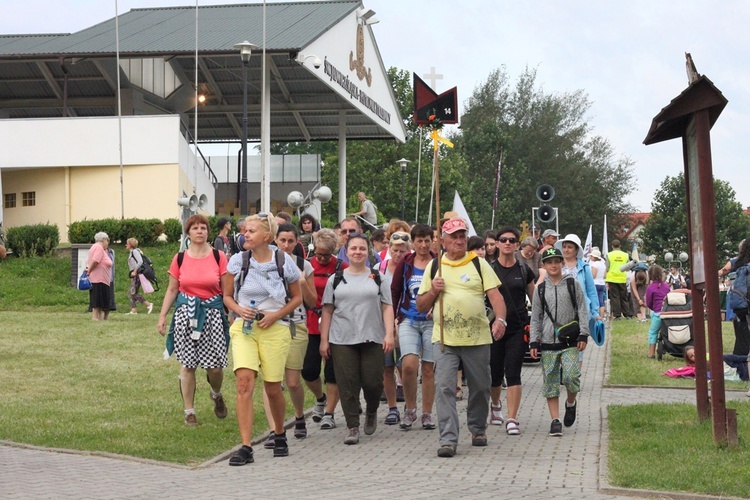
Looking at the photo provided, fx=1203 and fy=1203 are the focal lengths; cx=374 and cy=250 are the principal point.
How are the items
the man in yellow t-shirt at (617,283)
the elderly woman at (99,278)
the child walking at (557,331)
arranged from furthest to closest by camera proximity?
the man in yellow t-shirt at (617,283), the elderly woman at (99,278), the child walking at (557,331)

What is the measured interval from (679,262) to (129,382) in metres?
80.7

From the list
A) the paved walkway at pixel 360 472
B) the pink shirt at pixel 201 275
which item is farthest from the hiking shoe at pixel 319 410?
the pink shirt at pixel 201 275

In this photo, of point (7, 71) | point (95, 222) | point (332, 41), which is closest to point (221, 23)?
point (332, 41)

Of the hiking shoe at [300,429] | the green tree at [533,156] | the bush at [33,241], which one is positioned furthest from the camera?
the green tree at [533,156]

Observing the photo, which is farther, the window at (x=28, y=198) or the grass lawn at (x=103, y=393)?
the window at (x=28, y=198)

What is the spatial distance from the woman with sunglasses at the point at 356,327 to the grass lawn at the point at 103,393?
999mm

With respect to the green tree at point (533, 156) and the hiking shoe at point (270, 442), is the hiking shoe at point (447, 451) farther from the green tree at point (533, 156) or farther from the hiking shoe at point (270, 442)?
the green tree at point (533, 156)

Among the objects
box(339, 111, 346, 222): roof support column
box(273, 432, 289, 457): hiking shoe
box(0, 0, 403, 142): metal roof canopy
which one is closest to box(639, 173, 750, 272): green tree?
box(0, 0, 403, 142): metal roof canopy

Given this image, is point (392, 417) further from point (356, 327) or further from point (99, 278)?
point (99, 278)

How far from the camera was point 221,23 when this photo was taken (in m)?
42.4

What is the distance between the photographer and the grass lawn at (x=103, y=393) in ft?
32.0

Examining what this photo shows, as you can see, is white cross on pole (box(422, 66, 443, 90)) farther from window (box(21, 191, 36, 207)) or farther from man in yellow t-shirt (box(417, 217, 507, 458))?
window (box(21, 191, 36, 207))

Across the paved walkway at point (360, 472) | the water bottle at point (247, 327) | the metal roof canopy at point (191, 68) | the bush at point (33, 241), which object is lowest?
the paved walkway at point (360, 472)

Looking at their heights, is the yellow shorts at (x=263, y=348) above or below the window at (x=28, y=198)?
below
